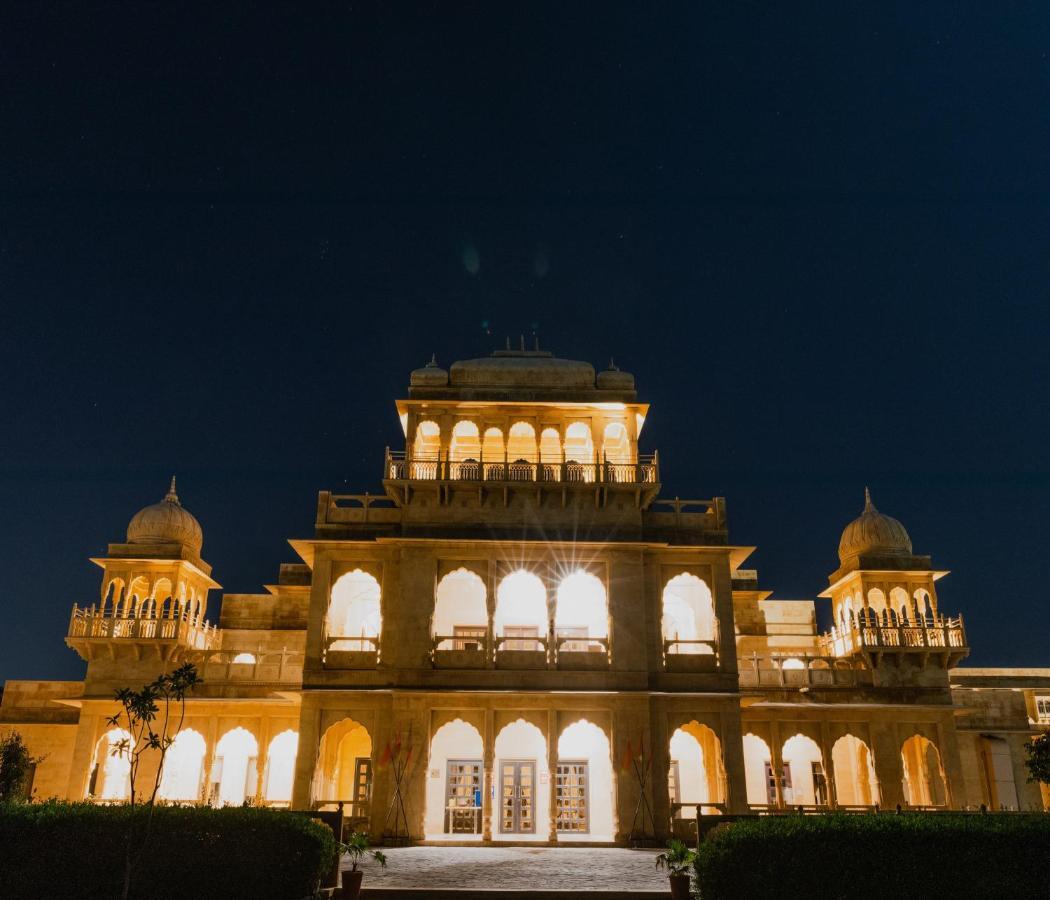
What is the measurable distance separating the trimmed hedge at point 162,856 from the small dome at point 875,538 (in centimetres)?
2706

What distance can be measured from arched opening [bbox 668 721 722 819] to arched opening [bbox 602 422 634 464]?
9572 millimetres

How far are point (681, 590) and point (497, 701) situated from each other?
8791 mm

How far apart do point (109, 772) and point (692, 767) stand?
20.9m

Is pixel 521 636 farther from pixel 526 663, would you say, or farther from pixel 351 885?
pixel 351 885

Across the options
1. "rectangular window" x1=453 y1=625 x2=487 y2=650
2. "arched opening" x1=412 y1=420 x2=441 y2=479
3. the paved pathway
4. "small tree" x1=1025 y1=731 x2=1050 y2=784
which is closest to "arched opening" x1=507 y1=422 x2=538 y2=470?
"arched opening" x1=412 y1=420 x2=441 y2=479

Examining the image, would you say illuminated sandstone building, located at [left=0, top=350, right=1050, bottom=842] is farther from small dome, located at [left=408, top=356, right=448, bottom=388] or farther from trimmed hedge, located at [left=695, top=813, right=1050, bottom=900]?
trimmed hedge, located at [left=695, top=813, right=1050, bottom=900]

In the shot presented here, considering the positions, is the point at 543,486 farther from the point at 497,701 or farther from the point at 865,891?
the point at 865,891

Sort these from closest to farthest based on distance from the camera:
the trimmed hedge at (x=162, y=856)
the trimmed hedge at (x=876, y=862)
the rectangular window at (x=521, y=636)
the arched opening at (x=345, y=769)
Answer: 1. the trimmed hedge at (x=876, y=862)
2. the trimmed hedge at (x=162, y=856)
3. the arched opening at (x=345, y=769)
4. the rectangular window at (x=521, y=636)

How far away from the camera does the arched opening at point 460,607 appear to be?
100ft

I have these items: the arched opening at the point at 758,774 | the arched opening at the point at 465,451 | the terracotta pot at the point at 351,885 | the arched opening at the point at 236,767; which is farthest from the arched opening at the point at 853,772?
the arched opening at the point at 236,767

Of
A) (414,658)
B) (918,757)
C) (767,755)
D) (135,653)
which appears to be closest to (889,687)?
(918,757)

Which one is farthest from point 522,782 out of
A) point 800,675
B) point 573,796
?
point 800,675

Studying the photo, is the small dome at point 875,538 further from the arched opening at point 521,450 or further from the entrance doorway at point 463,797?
the entrance doorway at point 463,797

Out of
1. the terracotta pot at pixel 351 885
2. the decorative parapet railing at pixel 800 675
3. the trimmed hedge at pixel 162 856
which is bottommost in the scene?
the terracotta pot at pixel 351 885
